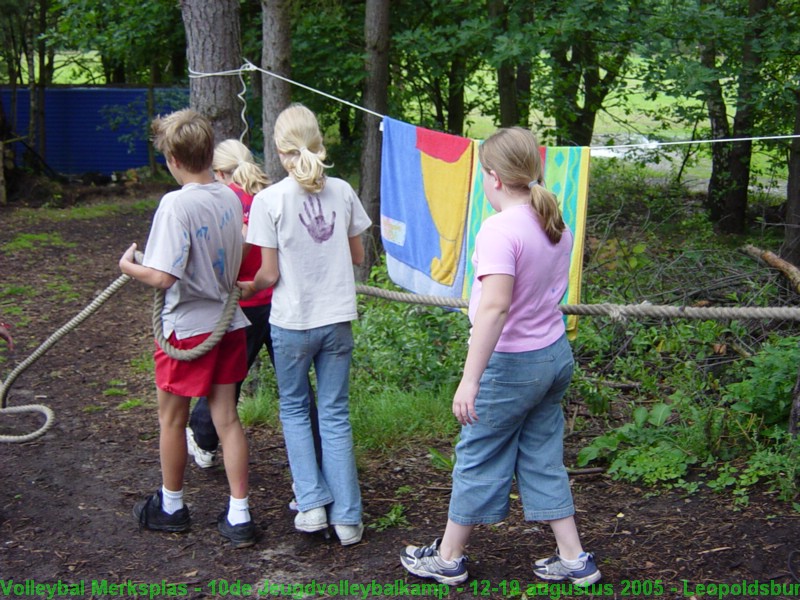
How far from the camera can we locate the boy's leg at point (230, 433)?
3262mm

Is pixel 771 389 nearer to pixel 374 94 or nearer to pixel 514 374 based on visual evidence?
pixel 514 374

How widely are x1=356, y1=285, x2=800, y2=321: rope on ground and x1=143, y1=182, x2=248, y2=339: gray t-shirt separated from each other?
1.06 m

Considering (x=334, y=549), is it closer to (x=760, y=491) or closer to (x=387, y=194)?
(x=760, y=491)

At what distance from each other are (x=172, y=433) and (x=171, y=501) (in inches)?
12.3

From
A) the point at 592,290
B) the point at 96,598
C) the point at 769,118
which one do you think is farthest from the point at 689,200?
the point at 96,598

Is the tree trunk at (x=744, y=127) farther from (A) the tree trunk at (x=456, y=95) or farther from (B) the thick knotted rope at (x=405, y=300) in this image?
(B) the thick knotted rope at (x=405, y=300)

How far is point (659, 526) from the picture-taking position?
3.32m

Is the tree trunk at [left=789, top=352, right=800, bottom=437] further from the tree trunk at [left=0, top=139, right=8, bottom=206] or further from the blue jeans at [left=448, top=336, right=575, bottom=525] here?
the tree trunk at [left=0, top=139, right=8, bottom=206]

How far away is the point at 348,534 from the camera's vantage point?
3281 millimetres

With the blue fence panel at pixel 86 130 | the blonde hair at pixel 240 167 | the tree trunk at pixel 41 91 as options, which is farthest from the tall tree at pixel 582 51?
the tree trunk at pixel 41 91

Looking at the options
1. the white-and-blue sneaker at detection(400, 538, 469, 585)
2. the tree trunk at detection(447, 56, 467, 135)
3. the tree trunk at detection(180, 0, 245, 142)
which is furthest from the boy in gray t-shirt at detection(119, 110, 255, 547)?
the tree trunk at detection(447, 56, 467, 135)

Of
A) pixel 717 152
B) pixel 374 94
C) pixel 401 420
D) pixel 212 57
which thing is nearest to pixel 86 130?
pixel 374 94

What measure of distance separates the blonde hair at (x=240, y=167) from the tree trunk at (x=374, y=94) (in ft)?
19.0

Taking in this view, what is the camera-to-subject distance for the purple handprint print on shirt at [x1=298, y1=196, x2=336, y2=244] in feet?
10.2
